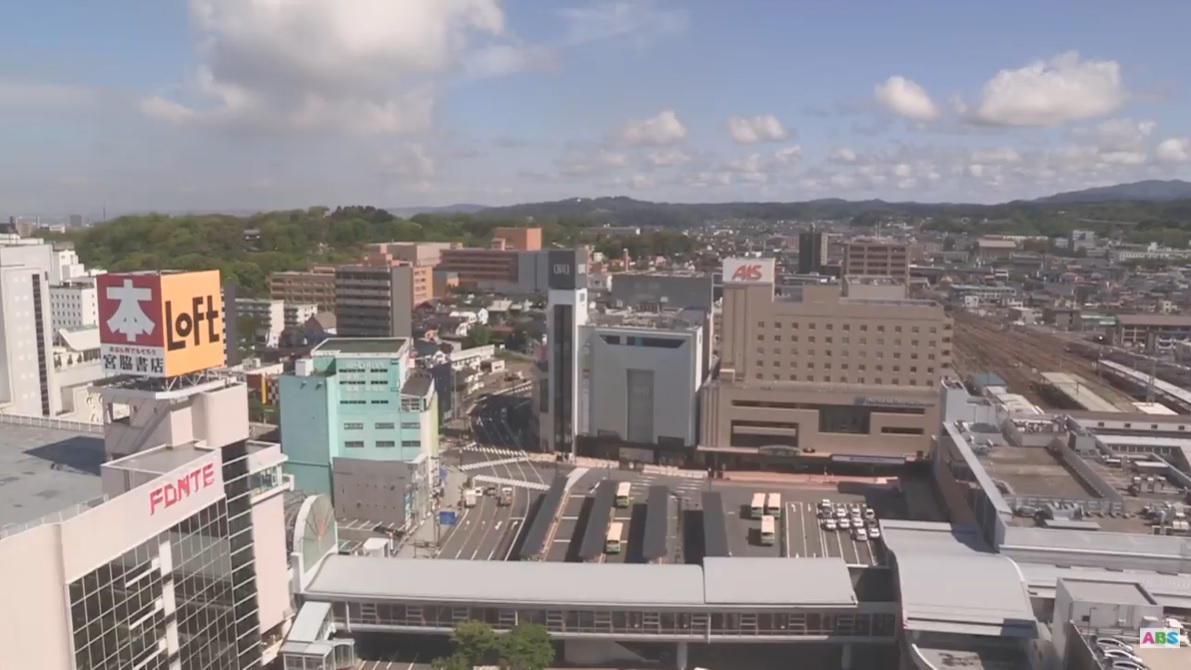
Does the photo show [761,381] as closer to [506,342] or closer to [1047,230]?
[506,342]

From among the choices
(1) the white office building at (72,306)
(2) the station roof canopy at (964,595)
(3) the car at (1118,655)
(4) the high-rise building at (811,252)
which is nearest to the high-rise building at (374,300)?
(1) the white office building at (72,306)

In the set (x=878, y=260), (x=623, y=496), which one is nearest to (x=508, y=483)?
(x=623, y=496)

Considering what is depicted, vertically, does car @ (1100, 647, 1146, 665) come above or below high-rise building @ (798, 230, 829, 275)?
below

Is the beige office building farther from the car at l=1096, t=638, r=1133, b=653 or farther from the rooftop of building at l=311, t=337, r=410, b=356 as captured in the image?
the car at l=1096, t=638, r=1133, b=653

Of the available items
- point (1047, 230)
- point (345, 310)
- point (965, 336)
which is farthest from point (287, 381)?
point (1047, 230)

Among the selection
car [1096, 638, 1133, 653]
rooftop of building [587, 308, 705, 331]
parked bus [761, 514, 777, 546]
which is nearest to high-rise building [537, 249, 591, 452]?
rooftop of building [587, 308, 705, 331]

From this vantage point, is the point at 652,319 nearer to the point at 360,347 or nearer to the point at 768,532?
the point at 360,347

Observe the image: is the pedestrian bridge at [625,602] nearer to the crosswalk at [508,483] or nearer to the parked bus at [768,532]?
the parked bus at [768,532]
